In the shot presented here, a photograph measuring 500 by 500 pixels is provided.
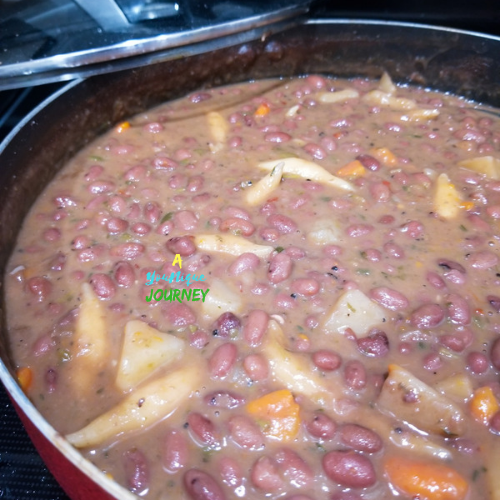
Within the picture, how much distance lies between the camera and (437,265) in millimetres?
2336

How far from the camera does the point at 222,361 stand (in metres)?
1.92

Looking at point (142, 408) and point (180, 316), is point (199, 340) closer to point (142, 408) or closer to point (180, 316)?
point (180, 316)

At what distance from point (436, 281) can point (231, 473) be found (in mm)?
1137

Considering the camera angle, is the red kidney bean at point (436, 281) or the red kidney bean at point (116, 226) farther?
the red kidney bean at point (116, 226)

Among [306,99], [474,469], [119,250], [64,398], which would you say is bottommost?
Result: [474,469]

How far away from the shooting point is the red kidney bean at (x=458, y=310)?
6.92ft

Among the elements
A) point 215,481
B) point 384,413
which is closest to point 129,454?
point 215,481

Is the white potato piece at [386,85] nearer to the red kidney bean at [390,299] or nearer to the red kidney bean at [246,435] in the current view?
the red kidney bean at [390,299]

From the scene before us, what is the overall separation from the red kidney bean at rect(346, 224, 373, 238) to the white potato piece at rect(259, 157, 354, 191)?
29 cm

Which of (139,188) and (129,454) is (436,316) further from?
(139,188)

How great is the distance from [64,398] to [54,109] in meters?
1.49

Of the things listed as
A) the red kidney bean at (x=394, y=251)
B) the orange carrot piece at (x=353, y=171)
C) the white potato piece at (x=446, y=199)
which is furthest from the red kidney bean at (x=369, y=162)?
the red kidney bean at (x=394, y=251)

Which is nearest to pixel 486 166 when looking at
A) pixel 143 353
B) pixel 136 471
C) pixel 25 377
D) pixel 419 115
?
pixel 419 115

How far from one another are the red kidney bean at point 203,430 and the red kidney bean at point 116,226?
1.01m
